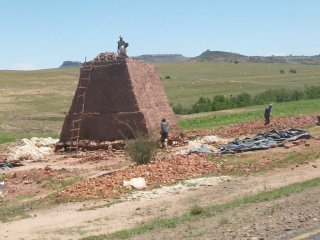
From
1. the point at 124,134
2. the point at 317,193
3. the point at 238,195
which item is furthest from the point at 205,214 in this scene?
the point at 124,134

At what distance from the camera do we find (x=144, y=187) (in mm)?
17844

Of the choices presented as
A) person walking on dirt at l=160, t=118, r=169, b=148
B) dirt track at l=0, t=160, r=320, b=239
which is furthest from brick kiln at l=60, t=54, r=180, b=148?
dirt track at l=0, t=160, r=320, b=239

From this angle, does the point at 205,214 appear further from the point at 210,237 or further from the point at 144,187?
the point at 144,187

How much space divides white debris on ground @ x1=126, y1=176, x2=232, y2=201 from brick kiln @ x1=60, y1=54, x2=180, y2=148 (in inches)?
304

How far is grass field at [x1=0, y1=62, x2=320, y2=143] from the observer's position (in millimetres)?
42531

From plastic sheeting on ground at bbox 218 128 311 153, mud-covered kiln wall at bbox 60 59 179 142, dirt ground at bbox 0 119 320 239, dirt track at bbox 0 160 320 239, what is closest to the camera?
dirt ground at bbox 0 119 320 239

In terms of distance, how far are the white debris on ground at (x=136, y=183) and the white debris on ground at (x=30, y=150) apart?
956 centimetres

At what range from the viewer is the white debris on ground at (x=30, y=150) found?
26766mm

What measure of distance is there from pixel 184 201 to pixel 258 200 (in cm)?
283

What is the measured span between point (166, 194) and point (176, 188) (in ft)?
1.93

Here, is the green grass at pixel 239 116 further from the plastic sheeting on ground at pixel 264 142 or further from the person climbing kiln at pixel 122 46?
the plastic sheeting on ground at pixel 264 142

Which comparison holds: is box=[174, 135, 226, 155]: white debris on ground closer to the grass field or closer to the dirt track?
the dirt track

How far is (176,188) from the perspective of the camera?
17.4 metres

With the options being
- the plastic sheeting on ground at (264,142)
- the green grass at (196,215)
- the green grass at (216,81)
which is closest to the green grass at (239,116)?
the plastic sheeting on ground at (264,142)
